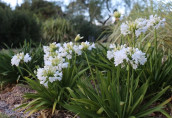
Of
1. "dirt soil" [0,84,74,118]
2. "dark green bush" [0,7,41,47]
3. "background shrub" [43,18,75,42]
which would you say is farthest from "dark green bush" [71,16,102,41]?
"dirt soil" [0,84,74,118]

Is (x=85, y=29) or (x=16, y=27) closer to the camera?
(x=16, y=27)

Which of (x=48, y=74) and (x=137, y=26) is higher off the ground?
(x=137, y=26)

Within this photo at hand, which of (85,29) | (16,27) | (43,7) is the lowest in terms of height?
(85,29)

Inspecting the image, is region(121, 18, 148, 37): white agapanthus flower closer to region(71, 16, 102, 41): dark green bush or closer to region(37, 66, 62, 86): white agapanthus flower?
region(37, 66, 62, 86): white agapanthus flower

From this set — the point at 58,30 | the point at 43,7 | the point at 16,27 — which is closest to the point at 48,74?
the point at 16,27

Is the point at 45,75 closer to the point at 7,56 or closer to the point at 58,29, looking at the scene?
the point at 7,56

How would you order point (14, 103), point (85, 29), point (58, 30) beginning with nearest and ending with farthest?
point (14, 103), point (58, 30), point (85, 29)

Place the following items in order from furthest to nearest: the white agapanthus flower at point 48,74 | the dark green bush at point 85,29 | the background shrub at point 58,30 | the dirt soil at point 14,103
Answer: the dark green bush at point 85,29 < the background shrub at point 58,30 < the dirt soil at point 14,103 < the white agapanthus flower at point 48,74

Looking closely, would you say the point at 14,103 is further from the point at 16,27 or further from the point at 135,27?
the point at 16,27

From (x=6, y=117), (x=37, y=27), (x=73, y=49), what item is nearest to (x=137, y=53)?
(x=73, y=49)

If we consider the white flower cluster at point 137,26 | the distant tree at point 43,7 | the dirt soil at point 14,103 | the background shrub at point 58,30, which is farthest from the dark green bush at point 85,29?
the distant tree at point 43,7

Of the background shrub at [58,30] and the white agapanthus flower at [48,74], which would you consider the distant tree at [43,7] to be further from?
the white agapanthus flower at [48,74]

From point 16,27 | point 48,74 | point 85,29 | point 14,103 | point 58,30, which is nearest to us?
point 48,74
